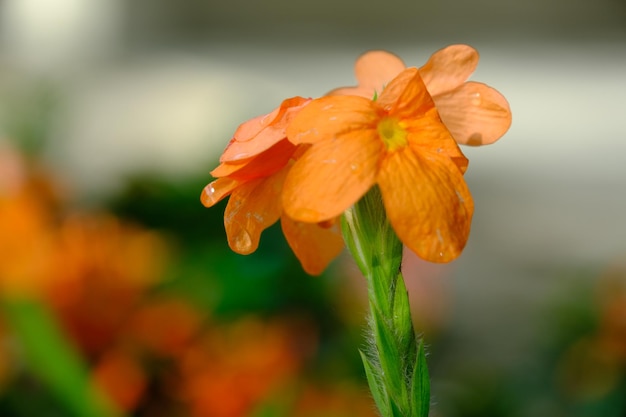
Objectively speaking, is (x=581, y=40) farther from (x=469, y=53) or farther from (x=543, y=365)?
(x=469, y=53)

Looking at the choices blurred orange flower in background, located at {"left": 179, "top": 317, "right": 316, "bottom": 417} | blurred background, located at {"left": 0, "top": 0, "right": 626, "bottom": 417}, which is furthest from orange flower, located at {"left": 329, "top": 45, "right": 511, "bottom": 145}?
blurred orange flower in background, located at {"left": 179, "top": 317, "right": 316, "bottom": 417}

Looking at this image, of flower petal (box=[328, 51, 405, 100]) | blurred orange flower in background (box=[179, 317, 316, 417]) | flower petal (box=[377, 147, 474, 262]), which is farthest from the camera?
blurred orange flower in background (box=[179, 317, 316, 417])

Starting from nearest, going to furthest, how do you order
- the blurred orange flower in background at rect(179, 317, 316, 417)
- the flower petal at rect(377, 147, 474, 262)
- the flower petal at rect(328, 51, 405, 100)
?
1. the flower petal at rect(377, 147, 474, 262)
2. the flower petal at rect(328, 51, 405, 100)
3. the blurred orange flower in background at rect(179, 317, 316, 417)

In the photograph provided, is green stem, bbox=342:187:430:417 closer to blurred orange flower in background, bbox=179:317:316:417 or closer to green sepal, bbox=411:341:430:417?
green sepal, bbox=411:341:430:417

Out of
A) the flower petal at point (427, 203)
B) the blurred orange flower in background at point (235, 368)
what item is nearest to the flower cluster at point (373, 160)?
the flower petal at point (427, 203)

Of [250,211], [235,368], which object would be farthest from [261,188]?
[235,368]

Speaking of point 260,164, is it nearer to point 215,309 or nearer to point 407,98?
point 407,98
